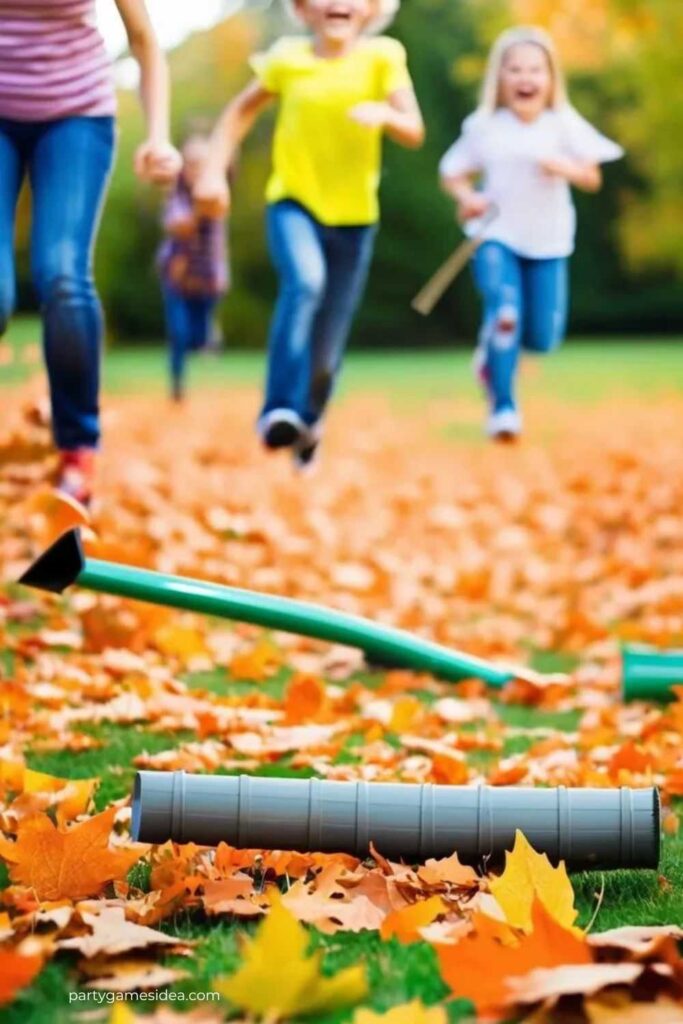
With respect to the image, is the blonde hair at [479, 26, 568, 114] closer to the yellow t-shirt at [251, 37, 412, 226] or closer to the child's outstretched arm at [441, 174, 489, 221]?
the child's outstretched arm at [441, 174, 489, 221]

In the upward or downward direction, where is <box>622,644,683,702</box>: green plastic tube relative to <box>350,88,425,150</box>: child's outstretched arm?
downward

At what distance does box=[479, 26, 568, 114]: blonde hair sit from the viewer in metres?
4.64

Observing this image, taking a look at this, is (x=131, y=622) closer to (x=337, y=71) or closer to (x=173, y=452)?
(x=337, y=71)

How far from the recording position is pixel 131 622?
15.9 feet

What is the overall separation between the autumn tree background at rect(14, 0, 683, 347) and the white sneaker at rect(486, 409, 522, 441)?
1.99 metres

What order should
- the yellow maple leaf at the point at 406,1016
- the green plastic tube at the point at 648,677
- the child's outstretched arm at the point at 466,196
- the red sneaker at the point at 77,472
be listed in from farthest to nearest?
the child's outstretched arm at the point at 466,196 → the green plastic tube at the point at 648,677 → the red sneaker at the point at 77,472 → the yellow maple leaf at the point at 406,1016

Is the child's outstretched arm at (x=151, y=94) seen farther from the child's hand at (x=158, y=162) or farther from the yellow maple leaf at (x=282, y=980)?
the yellow maple leaf at (x=282, y=980)

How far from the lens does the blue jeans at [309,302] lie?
4543 mm

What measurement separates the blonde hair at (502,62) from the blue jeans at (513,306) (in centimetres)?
44

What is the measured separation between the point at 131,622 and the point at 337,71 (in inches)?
70.0

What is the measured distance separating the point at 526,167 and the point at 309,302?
0.80 metres

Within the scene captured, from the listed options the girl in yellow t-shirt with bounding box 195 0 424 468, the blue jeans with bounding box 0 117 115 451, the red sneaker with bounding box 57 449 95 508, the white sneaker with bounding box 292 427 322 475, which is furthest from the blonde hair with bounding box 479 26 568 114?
the red sneaker with bounding box 57 449 95 508

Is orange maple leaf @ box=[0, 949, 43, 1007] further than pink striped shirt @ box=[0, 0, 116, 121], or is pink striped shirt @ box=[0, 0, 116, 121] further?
pink striped shirt @ box=[0, 0, 116, 121]

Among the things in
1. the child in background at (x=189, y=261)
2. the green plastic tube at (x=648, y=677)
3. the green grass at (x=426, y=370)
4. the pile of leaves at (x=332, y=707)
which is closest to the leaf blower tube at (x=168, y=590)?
the pile of leaves at (x=332, y=707)
